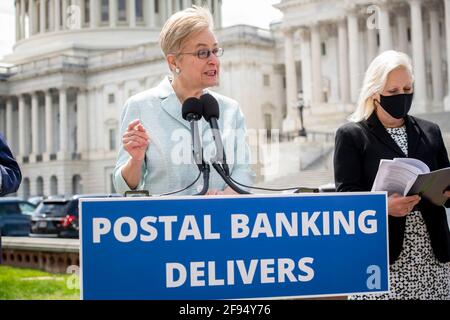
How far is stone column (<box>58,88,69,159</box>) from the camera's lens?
7369 centimetres

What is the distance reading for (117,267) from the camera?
2916mm

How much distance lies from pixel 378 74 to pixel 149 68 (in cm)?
6436

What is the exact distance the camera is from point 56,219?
22.9m

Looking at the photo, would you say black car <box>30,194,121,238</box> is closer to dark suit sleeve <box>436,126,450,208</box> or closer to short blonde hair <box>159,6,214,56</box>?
dark suit sleeve <box>436,126,450,208</box>

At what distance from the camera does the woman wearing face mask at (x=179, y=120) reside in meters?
3.86

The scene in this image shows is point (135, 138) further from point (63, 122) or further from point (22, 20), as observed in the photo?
Result: point (22, 20)

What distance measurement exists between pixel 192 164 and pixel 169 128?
247 mm

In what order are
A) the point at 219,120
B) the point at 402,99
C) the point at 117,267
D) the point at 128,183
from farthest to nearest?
the point at 402,99, the point at 219,120, the point at 128,183, the point at 117,267

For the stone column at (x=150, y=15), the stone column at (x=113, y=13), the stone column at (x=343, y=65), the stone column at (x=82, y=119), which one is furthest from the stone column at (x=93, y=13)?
the stone column at (x=343, y=65)

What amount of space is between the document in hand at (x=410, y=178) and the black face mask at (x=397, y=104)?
18.8 inches

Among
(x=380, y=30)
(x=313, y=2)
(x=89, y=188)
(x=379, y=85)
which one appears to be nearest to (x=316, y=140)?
(x=380, y=30)

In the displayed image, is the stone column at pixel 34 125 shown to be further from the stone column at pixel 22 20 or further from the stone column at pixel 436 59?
the stone column at pixel 436 59

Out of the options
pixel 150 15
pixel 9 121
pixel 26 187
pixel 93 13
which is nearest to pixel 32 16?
pixel 93 13

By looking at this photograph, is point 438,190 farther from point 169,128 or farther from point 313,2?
point 313,2
